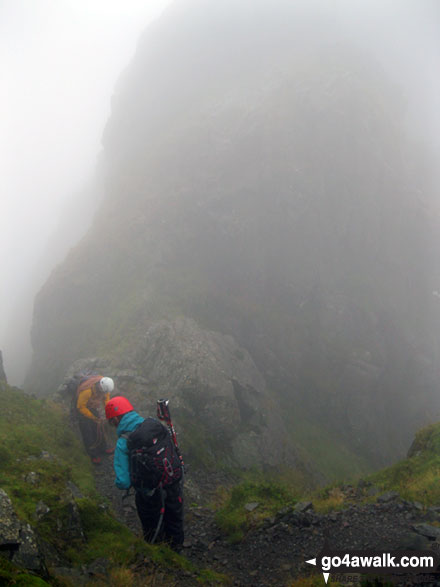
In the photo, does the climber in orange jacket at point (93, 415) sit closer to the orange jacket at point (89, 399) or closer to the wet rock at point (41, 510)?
the orange jacket at point (89, 399)

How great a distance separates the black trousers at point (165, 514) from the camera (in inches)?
347

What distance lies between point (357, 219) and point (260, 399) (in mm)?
29552

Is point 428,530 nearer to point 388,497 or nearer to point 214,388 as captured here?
point 388,497

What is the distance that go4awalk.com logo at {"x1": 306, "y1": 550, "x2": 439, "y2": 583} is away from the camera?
7.40m

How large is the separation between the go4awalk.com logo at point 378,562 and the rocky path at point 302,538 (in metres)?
0.22

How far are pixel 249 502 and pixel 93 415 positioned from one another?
725 centimetres

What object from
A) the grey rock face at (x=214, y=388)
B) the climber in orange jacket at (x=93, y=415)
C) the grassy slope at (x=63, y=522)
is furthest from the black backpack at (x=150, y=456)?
the grey rock face at (x=214, y=388)

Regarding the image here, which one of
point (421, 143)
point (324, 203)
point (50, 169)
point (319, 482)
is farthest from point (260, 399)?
point (50, 169)

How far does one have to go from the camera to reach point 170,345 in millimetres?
28625

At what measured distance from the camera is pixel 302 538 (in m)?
9.80

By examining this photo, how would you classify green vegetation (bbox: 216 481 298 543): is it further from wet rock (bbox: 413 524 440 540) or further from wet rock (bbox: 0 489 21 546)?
wet rock (bbox: 0 489 21 546)

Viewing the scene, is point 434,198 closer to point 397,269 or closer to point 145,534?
point 397,269

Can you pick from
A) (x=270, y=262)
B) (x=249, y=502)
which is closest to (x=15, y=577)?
(x=249, y=502)

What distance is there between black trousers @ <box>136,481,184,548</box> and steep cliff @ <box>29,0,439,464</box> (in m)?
15.1
